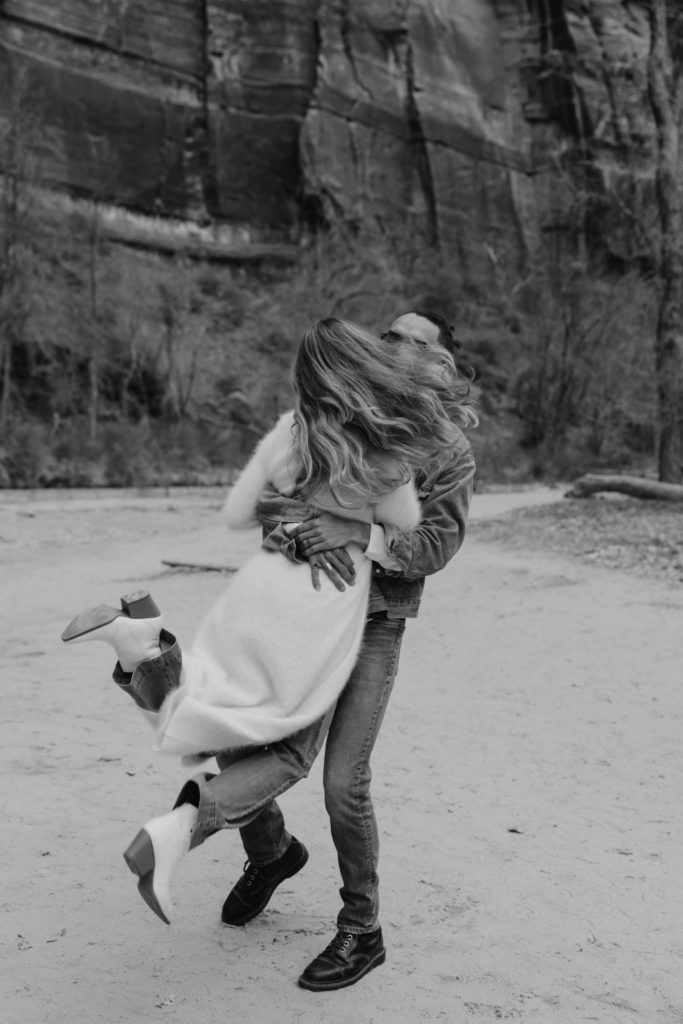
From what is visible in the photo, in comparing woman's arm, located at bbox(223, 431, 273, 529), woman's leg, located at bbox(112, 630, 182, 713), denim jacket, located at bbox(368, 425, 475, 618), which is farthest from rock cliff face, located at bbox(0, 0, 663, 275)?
woman's leg, located at bbox(112, 630, 182, 713)

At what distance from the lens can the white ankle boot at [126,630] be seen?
2.29 metres

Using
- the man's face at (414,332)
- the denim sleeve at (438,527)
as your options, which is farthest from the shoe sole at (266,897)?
the man's face at (414,332)

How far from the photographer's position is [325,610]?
2.41 meters

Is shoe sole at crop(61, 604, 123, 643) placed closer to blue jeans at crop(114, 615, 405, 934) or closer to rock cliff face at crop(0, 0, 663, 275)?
blue jeans at crop(114, 615, 405, 934)

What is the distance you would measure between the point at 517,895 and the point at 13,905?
1.51 meters

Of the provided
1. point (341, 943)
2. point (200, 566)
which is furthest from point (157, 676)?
point (200, 566)

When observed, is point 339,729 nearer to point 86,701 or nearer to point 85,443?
point 86,701

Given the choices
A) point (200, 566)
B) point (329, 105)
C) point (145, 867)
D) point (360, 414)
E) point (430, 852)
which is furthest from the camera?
point (329, 105)

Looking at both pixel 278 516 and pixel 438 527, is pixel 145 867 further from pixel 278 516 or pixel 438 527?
pixel 438 527

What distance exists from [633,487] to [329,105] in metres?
29.8

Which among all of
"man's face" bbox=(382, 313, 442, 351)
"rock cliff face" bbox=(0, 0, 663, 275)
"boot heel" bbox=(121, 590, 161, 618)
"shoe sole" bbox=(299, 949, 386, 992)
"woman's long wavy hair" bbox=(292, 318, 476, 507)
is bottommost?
"shoe sole" bbox=(299, 949, 386, 992)

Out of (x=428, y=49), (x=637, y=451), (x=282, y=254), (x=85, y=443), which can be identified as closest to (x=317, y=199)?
(x=282, y=254)

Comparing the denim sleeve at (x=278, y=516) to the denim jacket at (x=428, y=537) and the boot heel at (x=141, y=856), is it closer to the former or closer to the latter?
the denim jacket at (x=428, y=537)

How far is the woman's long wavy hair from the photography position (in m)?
2.41
